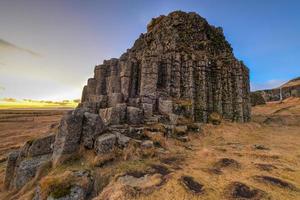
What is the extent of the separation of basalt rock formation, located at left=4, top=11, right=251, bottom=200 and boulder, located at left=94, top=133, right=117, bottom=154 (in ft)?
0.13

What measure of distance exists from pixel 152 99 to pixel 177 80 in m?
4.66

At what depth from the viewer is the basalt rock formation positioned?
38.4 feet

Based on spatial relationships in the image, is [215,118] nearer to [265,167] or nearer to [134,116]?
[134,116]

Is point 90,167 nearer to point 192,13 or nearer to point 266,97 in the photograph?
point 192,13

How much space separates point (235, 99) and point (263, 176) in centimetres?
1718

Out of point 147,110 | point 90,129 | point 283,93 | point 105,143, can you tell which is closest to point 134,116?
point 147,110

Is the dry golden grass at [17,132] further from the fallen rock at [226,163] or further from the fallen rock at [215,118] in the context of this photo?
the fallen rock at [215,118]

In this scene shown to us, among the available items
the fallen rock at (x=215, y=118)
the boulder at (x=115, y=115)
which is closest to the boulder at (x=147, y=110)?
the boulder at (x=115, y=115)

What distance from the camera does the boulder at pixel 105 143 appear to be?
1103 centimetres

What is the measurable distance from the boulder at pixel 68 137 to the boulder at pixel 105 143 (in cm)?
139

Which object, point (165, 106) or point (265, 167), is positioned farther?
point (165, 106)

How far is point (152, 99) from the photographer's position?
1891 cm

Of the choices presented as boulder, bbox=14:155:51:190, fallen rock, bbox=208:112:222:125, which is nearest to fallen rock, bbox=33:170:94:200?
boulder, bbox=14:155:51:190

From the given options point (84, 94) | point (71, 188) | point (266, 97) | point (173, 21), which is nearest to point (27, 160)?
point (71, 188)
